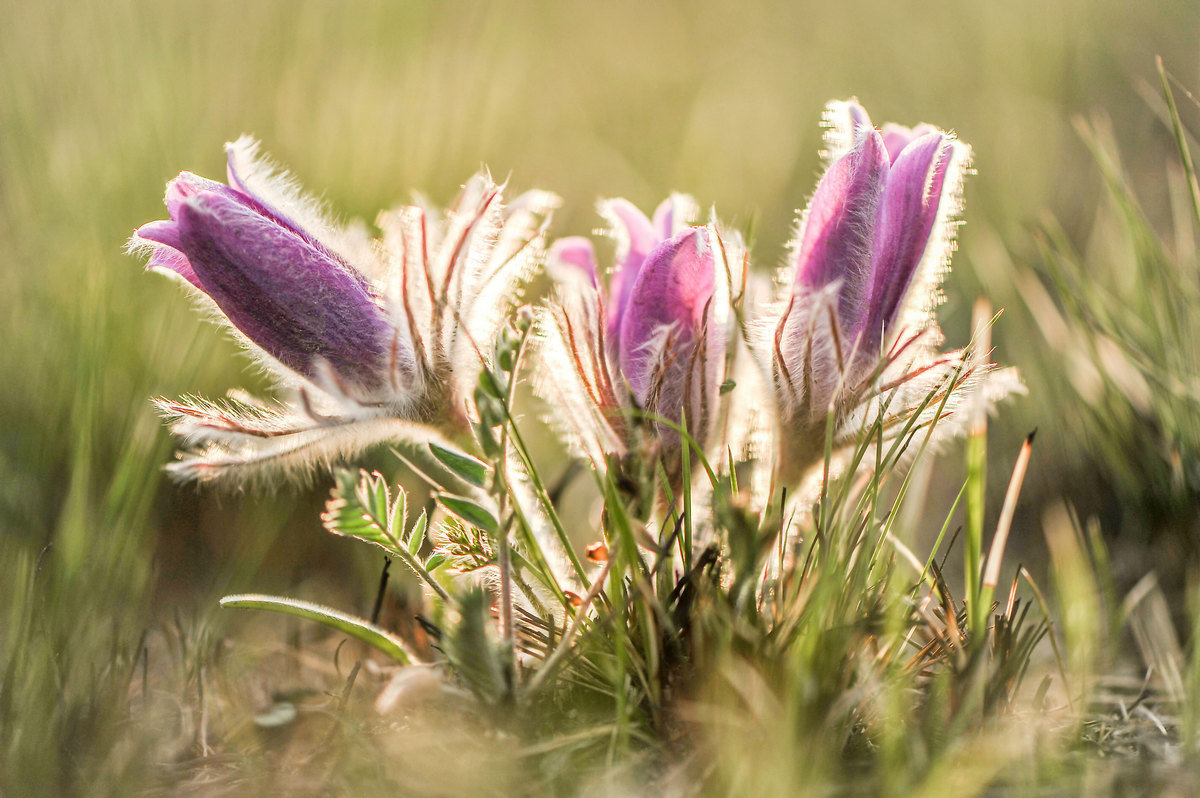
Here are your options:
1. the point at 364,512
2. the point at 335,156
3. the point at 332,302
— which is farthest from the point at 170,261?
the point at 335,156

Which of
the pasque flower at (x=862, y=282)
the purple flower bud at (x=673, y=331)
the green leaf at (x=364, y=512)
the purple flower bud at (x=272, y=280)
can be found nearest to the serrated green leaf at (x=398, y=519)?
the green leaf at (x=364, y=512)

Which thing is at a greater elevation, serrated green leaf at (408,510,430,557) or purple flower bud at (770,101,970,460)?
purple flower bud at (770,101,970,460)

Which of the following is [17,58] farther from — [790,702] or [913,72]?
[913,72]

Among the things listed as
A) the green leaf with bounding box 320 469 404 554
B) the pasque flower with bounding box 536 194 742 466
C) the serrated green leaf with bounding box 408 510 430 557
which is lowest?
the serrated green leaf with bounding box 408 510 430 557

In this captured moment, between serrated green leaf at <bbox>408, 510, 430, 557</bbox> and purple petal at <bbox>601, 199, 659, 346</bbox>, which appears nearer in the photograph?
serrated green leaf at <bbox>408, 510, 430, 557</bbox>

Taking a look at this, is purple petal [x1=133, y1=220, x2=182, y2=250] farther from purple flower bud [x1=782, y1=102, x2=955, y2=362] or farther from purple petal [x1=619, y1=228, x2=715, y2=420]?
purple flower bud [x1=782, y1=102, x2=955, y2=362]

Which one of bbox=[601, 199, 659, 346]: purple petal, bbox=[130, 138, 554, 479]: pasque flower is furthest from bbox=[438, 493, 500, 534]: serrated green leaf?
bbox=[601, 199, 659, 346]: purple petal
